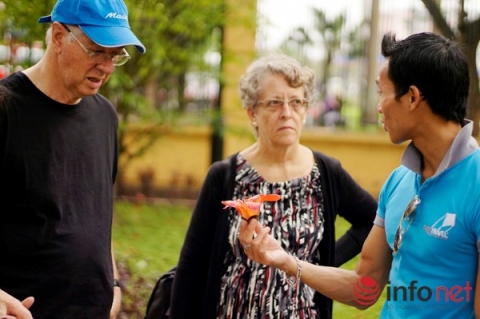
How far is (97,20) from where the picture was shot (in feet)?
11.2

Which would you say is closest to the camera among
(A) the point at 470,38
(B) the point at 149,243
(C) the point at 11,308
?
(C) the point at 11,308

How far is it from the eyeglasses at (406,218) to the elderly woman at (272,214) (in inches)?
35.1

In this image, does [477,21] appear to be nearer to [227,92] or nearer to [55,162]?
[55,162]

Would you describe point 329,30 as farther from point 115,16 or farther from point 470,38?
point 115,16

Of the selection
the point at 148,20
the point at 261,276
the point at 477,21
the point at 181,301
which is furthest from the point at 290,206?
the point at 148,20

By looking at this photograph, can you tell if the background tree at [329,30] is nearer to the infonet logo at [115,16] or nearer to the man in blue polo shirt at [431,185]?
the infonet logo at [115,16]

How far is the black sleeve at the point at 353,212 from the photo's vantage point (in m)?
4.08

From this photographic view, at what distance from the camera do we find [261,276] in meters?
3.85

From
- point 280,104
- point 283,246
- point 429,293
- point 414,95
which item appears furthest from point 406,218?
point 280,104

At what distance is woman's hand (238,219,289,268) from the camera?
3.21m

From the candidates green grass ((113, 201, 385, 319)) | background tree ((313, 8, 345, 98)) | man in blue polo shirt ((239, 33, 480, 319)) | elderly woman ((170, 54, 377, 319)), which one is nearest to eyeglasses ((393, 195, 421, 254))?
man in blue polo shirt ((239, 33, 480, 319))

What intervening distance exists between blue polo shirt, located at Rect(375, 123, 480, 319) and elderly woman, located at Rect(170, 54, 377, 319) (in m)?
0.93

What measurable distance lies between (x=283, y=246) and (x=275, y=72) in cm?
87

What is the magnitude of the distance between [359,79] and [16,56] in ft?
17.1
